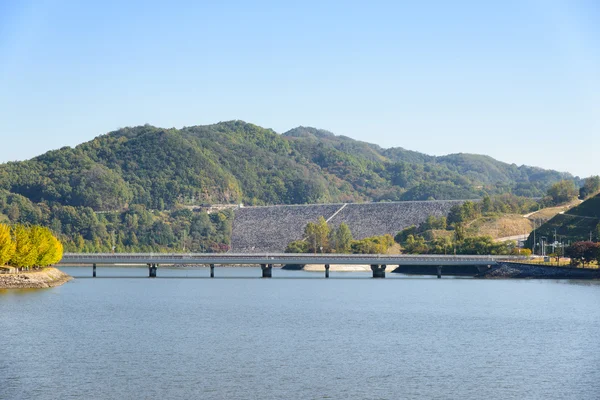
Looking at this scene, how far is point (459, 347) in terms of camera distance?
5447cm

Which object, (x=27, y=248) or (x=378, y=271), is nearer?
(x=27, y=248)

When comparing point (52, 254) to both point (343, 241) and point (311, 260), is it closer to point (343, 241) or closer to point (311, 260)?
point (311, 260)

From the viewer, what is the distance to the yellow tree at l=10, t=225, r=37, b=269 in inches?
3949

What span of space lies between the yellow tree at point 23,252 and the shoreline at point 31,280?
47.8 inches

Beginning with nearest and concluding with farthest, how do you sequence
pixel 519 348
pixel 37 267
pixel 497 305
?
pixel 519 348 → pixel 497 305 → pixel 37 267

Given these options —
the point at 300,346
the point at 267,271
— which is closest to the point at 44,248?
the point at 267,271

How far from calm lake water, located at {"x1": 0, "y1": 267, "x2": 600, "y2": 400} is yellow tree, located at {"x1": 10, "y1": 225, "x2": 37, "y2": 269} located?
9.35 metres

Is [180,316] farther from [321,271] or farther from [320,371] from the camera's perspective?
[321,271]

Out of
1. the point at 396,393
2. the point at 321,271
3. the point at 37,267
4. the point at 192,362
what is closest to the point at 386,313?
the point at 192,362

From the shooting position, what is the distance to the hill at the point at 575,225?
150m

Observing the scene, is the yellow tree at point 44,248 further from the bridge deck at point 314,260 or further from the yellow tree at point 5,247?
the bridge deck at point 314,260

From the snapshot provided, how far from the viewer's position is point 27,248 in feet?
332

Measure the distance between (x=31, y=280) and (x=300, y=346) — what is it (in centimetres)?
5403

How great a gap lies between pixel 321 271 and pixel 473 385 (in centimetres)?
12930
